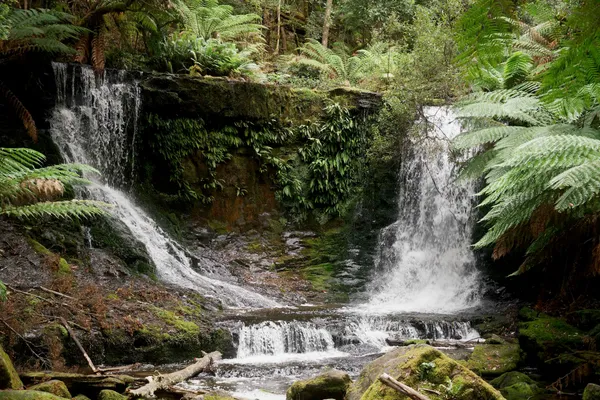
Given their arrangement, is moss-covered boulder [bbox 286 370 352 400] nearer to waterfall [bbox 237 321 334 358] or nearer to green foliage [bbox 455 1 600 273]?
green foliage [bbox 455 1 600 273]

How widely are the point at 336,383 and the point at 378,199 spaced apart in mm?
8448

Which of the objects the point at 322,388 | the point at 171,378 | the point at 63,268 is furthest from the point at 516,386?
the point at 63,268

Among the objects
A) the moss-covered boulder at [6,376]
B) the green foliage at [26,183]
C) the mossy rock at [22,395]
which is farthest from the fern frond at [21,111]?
the mossy rock at [22,395]

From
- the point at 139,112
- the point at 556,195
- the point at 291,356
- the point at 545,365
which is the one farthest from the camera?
the point at 139,112

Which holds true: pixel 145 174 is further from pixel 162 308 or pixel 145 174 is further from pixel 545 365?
pixel 545 365

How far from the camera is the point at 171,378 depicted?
508 centimetres

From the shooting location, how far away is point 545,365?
19.8 ft

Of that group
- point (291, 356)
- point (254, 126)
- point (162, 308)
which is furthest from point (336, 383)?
point (254, 126)

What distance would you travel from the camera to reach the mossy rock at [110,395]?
4434 millimetres

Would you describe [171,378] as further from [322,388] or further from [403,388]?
[403,388]

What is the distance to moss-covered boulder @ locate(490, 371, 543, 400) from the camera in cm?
516

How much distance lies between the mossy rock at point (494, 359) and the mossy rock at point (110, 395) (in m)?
3.79

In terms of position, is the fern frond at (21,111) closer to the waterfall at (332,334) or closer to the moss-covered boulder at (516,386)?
the waterfall at (332,334)

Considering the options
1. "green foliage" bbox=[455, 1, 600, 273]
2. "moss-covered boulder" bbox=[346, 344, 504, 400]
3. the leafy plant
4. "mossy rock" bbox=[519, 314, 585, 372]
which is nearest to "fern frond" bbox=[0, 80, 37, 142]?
the leafy plant
